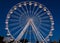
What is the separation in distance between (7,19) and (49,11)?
643cm

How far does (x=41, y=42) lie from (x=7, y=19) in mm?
6084

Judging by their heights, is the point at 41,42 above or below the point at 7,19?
below

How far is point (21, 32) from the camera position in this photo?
1970 inches

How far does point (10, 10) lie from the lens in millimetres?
50406

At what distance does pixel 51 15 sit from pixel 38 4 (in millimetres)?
2752

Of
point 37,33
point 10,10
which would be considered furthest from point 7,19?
point 37,33

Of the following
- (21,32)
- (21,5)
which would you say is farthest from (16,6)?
(21,32)

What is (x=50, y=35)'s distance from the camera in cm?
4975

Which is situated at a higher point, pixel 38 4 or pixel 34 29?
pixel 38 4

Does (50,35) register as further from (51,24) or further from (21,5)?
(21,5)

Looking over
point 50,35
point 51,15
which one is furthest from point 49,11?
point 50,35

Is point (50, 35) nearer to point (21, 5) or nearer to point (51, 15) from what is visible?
point (51, 15)

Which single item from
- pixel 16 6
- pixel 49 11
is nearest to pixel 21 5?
pixel 16 6

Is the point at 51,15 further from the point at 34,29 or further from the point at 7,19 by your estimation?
the point at 7,19
